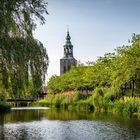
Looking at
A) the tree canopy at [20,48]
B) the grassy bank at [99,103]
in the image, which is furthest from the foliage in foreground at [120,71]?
the tree canopy at [20,48]

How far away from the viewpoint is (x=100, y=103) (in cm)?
5772

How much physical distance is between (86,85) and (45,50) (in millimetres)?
60816

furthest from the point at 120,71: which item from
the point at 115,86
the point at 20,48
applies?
the point at 20,48

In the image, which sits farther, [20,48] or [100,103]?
[100,103]

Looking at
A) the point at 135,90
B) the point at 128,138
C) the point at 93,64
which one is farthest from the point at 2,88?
the point at 93,64

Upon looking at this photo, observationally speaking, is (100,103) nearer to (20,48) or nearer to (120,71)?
(120,71)

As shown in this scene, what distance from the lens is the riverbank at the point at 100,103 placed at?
4747 cm

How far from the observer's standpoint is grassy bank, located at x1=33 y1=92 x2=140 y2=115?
47.6 m

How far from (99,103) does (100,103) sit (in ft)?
1.10

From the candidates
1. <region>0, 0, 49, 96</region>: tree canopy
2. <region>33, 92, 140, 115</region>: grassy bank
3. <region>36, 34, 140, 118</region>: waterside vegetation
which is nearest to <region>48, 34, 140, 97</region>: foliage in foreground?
<region>36, 34, 140, 118</region>: waterside vegetation

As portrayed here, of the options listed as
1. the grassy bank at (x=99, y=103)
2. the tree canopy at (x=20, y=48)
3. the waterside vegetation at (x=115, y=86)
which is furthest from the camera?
the waterside vegetation at (x=115, y=86)

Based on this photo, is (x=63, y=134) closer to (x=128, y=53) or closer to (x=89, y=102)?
(x=128, y=53)

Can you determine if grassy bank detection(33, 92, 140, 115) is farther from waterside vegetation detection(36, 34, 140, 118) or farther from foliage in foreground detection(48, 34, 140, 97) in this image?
foliage in foreground detection(48, 34, 140, 97)

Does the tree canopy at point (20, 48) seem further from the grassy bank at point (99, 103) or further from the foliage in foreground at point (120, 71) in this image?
the foliage in foreground at point (120, 71)
